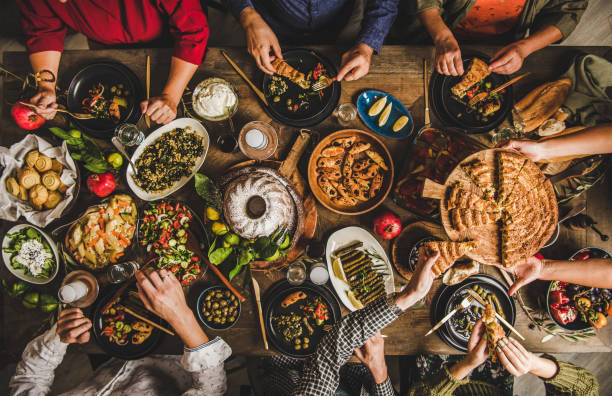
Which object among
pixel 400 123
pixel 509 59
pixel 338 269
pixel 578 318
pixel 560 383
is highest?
pixel 509 59

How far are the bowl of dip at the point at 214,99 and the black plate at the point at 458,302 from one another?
2.05 metres

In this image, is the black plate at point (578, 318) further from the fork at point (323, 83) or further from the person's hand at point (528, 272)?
the fork at point (323, 83)

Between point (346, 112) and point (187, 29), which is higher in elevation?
point (187, 29)

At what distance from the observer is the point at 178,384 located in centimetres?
241

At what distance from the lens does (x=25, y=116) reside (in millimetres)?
2176

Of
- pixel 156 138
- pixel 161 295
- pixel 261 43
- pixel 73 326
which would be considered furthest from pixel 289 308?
pixel 261 43

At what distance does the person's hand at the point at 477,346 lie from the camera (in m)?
2.08

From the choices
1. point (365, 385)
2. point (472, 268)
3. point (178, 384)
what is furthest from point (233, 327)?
point (472, 268)

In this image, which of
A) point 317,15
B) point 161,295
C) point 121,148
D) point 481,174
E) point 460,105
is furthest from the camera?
point 317,15

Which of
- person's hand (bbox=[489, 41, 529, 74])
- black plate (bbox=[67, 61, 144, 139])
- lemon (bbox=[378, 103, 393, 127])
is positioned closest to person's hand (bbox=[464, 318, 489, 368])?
lemon (bbox=[378, 103, 393, 127])

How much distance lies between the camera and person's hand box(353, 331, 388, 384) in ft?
7.13

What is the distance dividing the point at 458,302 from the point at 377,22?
2.12m

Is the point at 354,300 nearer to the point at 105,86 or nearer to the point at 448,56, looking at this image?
the point at 448,56

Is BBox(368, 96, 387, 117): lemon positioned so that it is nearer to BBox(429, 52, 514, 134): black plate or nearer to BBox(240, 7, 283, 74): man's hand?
BBox(429, 52, 514, 134): black plate
